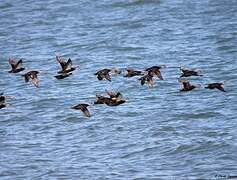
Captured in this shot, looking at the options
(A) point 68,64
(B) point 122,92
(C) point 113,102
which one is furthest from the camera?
(B) point 122,92

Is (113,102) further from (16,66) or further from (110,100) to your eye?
(16,66)

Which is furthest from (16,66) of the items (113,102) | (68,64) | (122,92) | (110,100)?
(122,92)

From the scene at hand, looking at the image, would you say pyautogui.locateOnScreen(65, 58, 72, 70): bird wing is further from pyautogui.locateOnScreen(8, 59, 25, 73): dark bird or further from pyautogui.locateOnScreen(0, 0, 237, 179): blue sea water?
pyautogui.locateOnScreen(0, 0, 237, 179): blue sea water

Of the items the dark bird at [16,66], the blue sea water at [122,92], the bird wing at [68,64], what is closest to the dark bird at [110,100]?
the blue sea water at [122,92]

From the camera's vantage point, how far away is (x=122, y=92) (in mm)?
37812

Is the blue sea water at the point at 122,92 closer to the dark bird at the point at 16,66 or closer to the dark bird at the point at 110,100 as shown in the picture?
the dark bird at the point at 110,100

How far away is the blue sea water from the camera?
29.0 m

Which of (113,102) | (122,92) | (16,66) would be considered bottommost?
(122,92)

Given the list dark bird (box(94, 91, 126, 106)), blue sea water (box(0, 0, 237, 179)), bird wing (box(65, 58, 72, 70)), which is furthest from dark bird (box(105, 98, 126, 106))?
bird wing (box(65, 58, 72, 70))

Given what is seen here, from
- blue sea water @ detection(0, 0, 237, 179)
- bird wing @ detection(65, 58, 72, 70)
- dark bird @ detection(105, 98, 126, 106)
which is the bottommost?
blue sea water @ detection(0, 0, 237, 179)

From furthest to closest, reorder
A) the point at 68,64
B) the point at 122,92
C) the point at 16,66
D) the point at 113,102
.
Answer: the point at 122,92, the point at 16,66, the point at 68,64, the point at 113,102

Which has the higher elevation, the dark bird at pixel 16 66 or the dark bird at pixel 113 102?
the dark bird at pixel 16 66

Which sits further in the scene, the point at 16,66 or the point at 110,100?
the point at 16,66

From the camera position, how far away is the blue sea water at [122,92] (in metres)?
29.0
